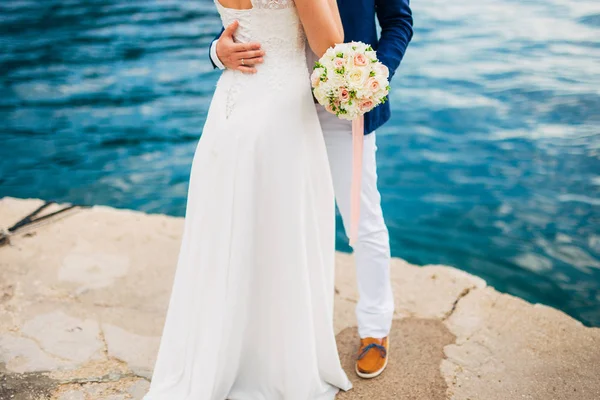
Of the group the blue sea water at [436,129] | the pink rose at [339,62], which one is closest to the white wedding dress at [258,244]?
the pink rose at [339,62]

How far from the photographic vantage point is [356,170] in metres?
2.43

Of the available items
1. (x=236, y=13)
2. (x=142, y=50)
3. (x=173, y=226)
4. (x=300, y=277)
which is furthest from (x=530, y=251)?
(x=142, y=50)

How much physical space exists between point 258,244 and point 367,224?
0.48 meters

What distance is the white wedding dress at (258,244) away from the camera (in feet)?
7.48

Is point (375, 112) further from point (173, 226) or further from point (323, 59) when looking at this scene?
point (173, 226)

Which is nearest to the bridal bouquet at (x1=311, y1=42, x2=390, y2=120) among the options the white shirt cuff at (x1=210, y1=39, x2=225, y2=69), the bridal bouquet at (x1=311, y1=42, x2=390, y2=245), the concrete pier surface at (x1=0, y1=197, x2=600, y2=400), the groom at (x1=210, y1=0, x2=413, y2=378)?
the bridal bouquet at (x1=311, y1=42, x2=390, y2=245)

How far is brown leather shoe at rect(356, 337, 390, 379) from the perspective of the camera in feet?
8.94

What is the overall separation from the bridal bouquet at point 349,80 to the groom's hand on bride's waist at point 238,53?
0.23m

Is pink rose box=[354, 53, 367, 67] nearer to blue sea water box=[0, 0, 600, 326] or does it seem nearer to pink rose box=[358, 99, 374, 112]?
pink rose box=[358, 99, 374, 112]

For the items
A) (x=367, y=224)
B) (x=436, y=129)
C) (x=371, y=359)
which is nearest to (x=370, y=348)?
(x=371, y=359)

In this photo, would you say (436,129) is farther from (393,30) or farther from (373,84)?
(373,84)

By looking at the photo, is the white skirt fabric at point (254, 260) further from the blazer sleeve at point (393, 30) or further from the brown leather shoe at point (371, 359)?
the blazer sleeve at point (393, 30)

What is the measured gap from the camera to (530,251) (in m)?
4.88

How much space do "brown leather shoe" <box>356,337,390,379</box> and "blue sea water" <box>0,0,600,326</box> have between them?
213cm
